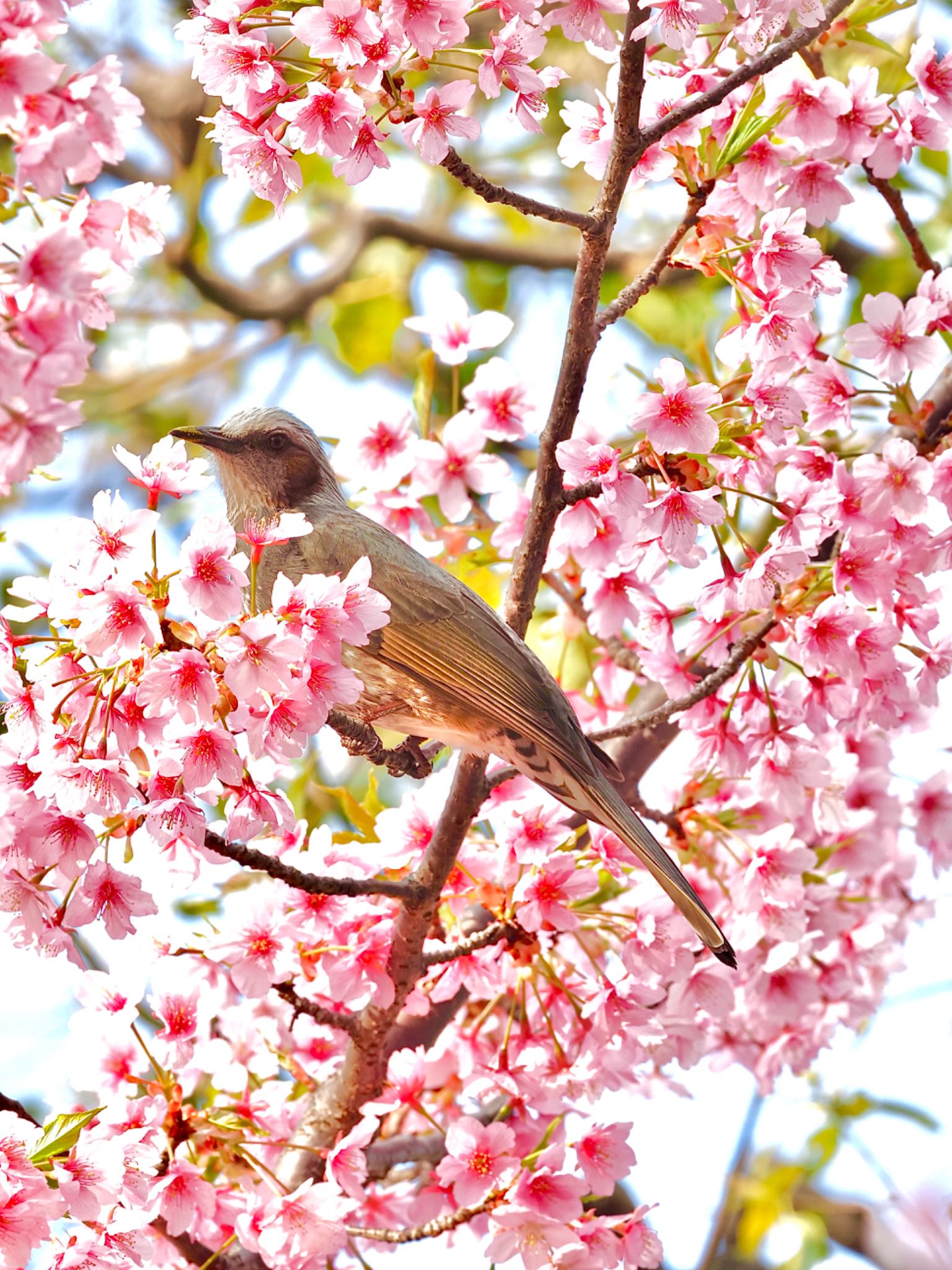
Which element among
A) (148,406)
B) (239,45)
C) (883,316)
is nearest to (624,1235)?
(883,316)

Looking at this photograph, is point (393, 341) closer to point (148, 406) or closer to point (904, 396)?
point (148, 406)

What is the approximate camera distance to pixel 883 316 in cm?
272

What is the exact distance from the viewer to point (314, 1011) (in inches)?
105

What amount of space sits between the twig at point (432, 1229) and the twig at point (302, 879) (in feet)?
1.92

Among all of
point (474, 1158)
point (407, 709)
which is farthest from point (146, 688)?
point (474, 1158)

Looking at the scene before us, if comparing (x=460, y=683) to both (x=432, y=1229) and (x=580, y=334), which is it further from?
(x=432, y=1229)

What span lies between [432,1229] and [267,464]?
1786mm

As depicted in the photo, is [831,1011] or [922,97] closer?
[922,97]

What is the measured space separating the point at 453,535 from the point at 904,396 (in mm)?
1124

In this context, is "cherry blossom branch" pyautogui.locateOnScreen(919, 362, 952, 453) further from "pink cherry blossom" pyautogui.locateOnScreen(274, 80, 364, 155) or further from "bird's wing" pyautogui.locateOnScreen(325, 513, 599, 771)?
"pink cherry blossom" pyautogui.locateOnScreen(274, 80, 364, 155)

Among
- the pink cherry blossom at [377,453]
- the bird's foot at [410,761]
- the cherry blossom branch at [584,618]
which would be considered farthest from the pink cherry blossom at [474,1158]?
the pink cherry blossom at [377,453]

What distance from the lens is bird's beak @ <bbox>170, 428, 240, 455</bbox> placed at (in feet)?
10.3

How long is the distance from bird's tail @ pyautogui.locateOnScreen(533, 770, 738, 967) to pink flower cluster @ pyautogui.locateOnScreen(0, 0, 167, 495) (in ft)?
4.92

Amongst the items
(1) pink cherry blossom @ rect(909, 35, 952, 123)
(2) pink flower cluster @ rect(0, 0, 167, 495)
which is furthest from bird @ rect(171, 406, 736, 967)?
(1) pink cherry blossom @ rect(909, 35, 952, 123)
